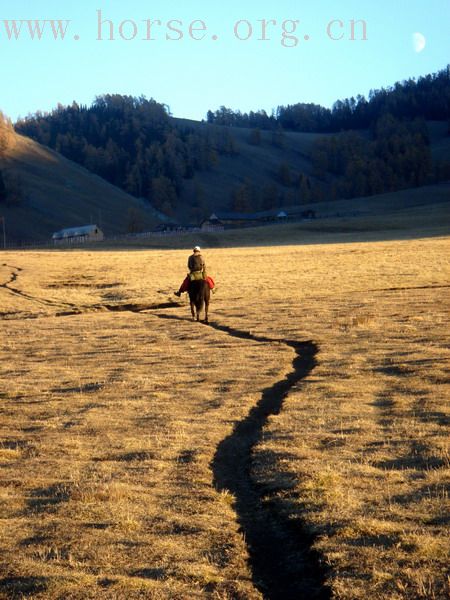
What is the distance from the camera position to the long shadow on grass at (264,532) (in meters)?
7.23

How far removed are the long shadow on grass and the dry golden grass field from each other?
0.03 meters

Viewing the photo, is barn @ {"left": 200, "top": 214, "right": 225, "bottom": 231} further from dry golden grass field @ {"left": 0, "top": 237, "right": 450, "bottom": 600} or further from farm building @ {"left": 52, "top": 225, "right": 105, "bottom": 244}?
dry golden grass field @ {"left": 0, "top": 237, "right": 450, "bottom": 600}

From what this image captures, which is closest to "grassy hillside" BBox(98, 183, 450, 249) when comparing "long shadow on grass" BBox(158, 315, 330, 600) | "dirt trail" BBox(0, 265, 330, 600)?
"dirt trail" BBox(0, 265, 330, 600)

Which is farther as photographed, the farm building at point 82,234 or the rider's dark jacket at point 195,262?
the farm building at point 82,234

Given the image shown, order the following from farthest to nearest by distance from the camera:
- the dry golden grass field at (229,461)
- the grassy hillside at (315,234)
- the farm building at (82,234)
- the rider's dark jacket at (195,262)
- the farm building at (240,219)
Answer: the farm building at (240,219) → the farm building at (82,234) → the grassy hillside at (315,234) → the rider's dark jacket at (195,262) → the dry golden grass field at (229,461)

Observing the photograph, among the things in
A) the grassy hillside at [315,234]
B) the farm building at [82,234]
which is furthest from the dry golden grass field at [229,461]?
the farm building at [82,234]

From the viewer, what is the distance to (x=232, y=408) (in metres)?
14.9

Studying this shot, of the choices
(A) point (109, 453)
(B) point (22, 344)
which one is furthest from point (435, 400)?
(B) point (22, 344)

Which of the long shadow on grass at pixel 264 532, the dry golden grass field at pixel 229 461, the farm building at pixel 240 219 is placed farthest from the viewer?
the farm building at pixel 240 219

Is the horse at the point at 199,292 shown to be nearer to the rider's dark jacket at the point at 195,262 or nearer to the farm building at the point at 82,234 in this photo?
the rider's dark jacket at the point at 195,262

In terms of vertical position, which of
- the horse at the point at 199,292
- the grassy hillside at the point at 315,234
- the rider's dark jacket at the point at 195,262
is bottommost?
the horse at the point at 199,292

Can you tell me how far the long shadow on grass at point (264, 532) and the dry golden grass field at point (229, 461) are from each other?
0.09 ft

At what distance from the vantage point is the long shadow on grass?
723 centimetres

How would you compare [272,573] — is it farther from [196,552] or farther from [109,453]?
[109,453]
